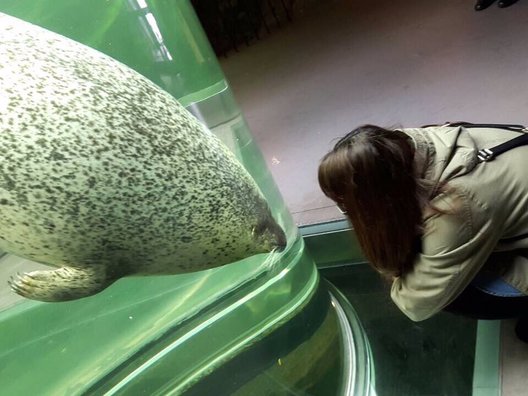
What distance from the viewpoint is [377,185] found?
117 cm

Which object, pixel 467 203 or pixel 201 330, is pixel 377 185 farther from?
pixel 201 330

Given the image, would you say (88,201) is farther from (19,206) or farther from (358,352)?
(358,352)

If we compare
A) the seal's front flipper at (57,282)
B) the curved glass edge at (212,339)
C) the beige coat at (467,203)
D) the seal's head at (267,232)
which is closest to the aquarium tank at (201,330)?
the curved glass edge at (212,339)

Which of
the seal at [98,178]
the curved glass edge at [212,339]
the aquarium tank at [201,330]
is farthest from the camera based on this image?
the curved glass edge at [212,339]

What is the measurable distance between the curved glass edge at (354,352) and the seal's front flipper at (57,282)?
3.24 feet

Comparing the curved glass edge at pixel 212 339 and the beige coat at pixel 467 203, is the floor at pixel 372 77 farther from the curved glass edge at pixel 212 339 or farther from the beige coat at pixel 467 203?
the curved glass edge at pixel 212 339

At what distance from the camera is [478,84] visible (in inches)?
90.9

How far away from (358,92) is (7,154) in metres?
2.24

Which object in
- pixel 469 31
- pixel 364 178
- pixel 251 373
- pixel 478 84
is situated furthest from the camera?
pixel 469 31

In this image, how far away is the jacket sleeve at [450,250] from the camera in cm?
121

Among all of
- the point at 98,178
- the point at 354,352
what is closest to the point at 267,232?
the point at 98,178

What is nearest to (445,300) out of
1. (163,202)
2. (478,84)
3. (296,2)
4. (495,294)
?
(495,294)

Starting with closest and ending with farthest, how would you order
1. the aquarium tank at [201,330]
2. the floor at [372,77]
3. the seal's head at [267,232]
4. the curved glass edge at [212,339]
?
the seal's head at [267,232] < the aquarium tank at [201,330] < the curved glass edge at [212,339] < the floor at [372,77]

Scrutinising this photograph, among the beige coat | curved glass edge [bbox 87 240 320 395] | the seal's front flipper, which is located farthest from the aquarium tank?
the seal's front flipper
